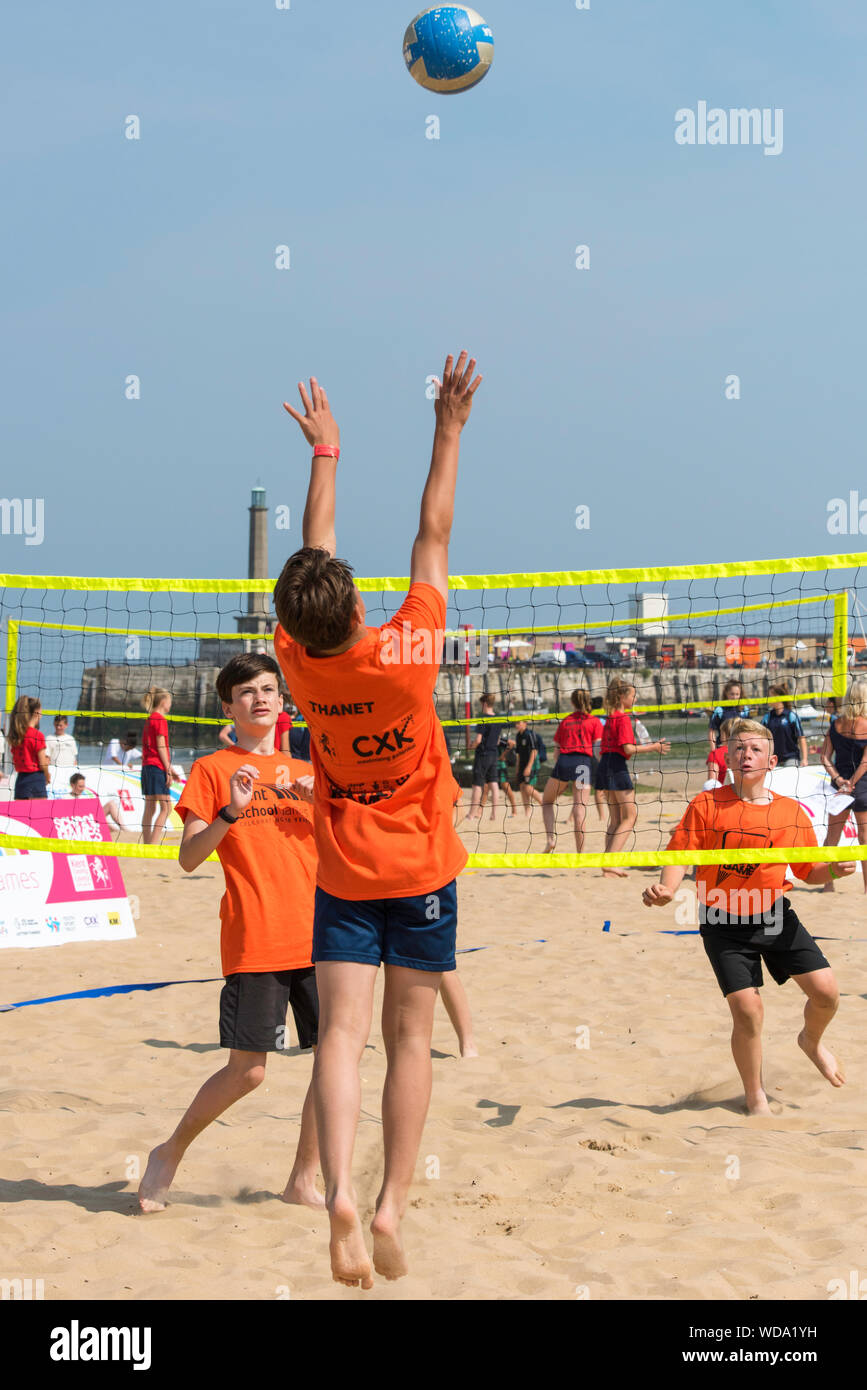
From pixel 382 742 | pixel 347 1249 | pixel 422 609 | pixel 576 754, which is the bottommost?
pixel 347 1249

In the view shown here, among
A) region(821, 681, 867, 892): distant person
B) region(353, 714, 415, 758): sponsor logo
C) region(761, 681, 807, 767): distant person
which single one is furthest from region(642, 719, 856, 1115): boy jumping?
region(761, 681, 807, 767): distant person

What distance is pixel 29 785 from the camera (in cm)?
979

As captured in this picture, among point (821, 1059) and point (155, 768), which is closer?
point (821, 1059)

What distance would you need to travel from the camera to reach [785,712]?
10.5 metres

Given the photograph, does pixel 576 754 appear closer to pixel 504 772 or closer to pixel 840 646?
pixel 840 646

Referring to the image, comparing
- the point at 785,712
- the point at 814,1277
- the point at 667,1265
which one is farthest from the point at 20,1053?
the point at 785,712

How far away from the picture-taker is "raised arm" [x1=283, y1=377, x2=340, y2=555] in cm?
289

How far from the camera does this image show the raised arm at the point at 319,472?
289 centimetres

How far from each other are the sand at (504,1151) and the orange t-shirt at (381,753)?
3.24 feet

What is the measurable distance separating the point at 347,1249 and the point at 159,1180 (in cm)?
121

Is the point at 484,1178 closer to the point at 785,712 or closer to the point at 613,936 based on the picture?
the point at 613,936

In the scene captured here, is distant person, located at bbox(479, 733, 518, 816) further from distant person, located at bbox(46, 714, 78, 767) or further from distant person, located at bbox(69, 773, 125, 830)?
distant person, located at bbox(46, 714, 78, 767)

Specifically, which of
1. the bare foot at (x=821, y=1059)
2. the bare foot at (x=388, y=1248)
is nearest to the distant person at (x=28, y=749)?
the bare foot at (x=821, y=1059)

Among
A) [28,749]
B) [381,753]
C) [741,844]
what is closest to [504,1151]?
[741,844]
